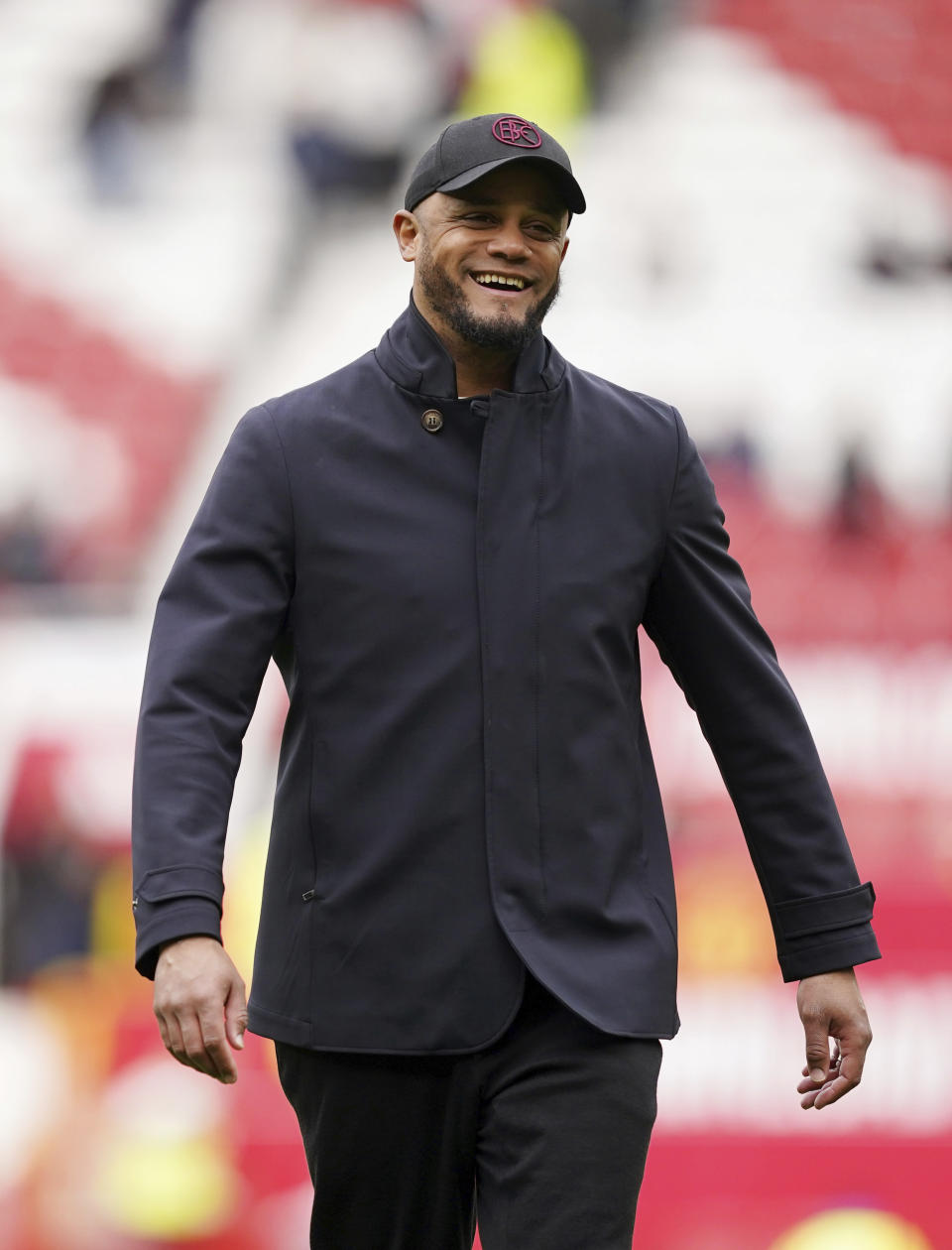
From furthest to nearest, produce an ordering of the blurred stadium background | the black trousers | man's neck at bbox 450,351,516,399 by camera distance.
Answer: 1. the blurred stadium background
2. man's neck at bbox 450,351,516,399
3. the black trousers

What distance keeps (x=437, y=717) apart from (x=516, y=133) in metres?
0.65

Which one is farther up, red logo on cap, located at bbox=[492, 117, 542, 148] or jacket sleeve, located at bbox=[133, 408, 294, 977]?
red logo on cap, located at bbox=[492, 117, 542, 148]

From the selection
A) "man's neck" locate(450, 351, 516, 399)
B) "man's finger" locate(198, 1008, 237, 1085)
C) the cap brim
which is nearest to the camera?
"man's finger" locate(198, 1008, 237, 1085)

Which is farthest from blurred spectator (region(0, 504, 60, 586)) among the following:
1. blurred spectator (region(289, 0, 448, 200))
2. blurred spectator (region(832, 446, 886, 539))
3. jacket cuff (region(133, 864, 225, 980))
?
jacket cuff (region(133, 864, 225, 980))

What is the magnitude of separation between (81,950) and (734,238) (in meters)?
2.50

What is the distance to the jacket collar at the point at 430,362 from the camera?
7.06 feet

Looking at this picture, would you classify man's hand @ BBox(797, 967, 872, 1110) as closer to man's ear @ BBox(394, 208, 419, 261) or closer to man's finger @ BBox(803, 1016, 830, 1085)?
man's finger @ BBox(803, 1016, 830, 1085)

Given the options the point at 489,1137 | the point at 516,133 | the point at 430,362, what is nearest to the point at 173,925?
the point at 489,1137

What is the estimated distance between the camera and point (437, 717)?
80.2 inches

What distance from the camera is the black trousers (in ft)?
6.42

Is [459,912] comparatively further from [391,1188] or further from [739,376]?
[739,376]

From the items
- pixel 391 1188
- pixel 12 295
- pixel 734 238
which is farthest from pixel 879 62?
pixel 391 1188

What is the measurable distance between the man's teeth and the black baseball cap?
99 mm

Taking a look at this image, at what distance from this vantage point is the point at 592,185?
5098 millimetres
